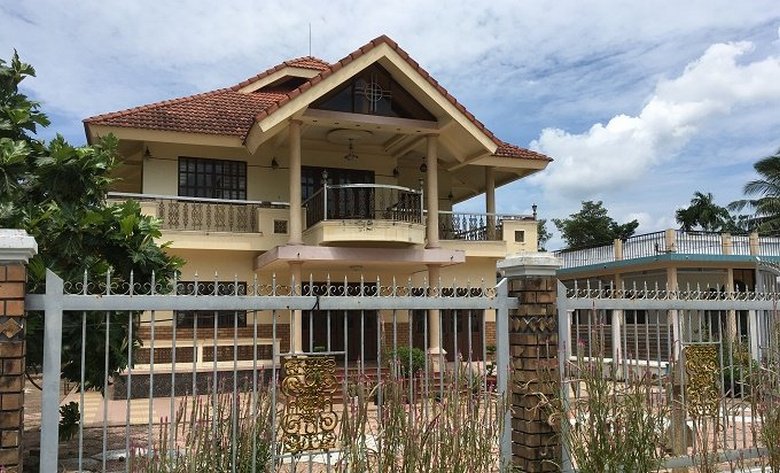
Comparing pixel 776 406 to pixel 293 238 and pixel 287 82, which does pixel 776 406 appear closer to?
pixel 293 238

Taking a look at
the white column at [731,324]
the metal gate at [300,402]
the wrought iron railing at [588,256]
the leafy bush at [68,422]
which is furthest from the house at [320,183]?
the metal gate at [300,402]

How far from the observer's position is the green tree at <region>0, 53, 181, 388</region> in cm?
683

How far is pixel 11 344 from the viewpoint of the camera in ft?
12.6

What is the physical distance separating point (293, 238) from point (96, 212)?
317 inches

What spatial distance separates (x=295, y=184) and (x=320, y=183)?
2842 millimetres

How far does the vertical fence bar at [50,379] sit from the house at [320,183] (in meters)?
10.4

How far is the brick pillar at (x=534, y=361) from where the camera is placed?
5234 millimetres

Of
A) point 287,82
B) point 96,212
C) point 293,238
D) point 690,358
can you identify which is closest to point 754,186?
point 287,82

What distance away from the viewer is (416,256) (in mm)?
15922

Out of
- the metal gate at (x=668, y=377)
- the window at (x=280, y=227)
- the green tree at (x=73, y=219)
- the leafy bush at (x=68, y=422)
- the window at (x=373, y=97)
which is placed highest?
the window at (x=373, y=97)

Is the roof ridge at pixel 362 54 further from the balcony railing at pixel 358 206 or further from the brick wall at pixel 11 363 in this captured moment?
the brick wall at pixel 11 363

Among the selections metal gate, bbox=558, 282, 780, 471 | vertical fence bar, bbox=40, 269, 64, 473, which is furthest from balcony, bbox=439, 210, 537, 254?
vertical fence bar, bbox=40, 269, 64, 473

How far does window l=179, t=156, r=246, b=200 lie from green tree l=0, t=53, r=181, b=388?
9.05 metres

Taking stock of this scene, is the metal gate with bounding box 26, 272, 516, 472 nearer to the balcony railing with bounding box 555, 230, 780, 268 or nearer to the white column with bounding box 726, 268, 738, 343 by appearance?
the white column with bounding box 726, 268, 738, 343
